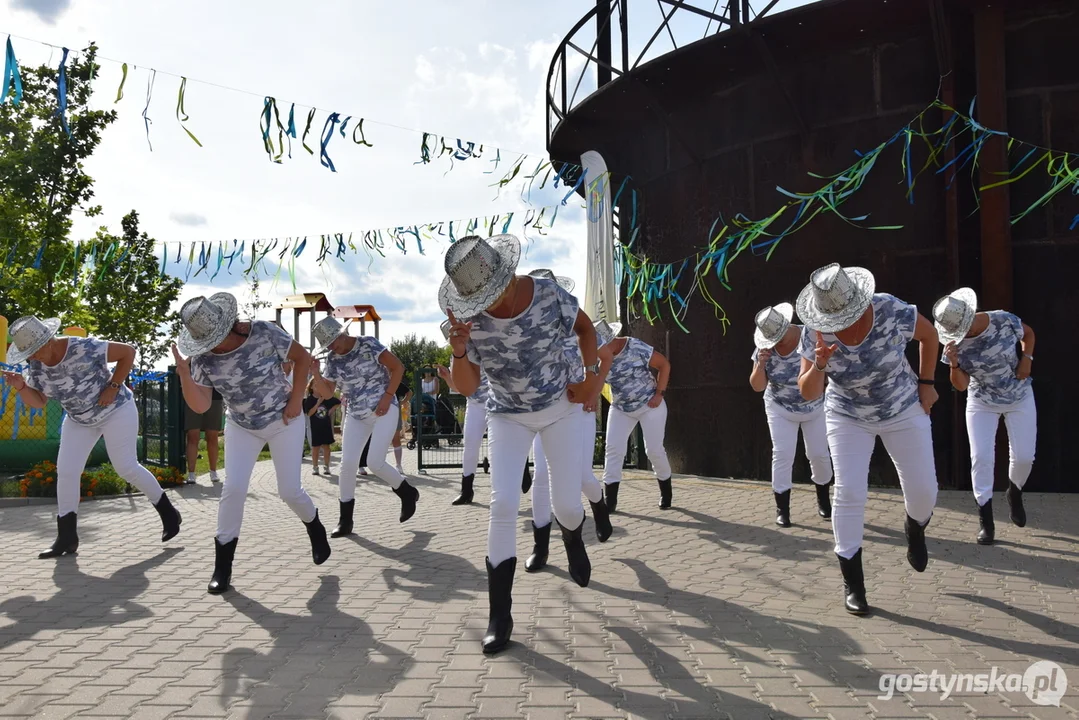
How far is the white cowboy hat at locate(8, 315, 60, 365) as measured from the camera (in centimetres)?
636

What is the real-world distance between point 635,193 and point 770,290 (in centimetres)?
332

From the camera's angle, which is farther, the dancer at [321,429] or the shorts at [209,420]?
the dancer at [321,429]

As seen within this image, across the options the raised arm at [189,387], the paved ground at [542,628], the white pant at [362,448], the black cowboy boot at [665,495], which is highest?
the raised arm at [189,387]

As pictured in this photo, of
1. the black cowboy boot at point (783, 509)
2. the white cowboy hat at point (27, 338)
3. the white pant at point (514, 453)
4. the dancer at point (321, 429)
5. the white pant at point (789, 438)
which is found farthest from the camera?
the dancer at point (321, 429)

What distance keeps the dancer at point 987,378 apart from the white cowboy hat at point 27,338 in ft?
22.1

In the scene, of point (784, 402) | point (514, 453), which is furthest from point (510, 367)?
point (784, 402)

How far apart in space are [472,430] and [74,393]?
4.09 meters

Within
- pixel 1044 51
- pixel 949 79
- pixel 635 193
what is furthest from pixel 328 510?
pixel 1044 51

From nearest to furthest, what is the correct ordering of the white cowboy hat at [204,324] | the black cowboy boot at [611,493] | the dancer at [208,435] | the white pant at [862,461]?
the white pant at [862,461]
the white cowboy hat at [204,324]
the black cowboy boot at [611,493]
the dancer at [208,435]

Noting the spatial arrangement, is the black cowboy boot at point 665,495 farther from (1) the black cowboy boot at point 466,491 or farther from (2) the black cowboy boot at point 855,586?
(2) the black cowboy boot at point 855,586

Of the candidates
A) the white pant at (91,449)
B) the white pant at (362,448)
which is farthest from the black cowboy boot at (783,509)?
the white pant at (91,449)

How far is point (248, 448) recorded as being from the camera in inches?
221

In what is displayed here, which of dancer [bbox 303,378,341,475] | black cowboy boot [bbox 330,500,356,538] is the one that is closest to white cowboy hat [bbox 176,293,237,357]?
black cowboy boot [bbox 330,500,356,538]

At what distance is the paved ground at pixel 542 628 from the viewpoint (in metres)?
3.39
